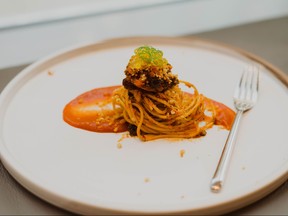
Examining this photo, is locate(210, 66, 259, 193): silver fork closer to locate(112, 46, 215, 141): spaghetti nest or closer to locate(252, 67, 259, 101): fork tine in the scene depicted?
locate(252, 67, 259, 101): fork tine

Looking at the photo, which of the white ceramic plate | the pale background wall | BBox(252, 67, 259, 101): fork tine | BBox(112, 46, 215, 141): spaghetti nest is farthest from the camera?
the pale background wall

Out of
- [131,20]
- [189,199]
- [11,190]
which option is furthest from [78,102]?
[131,20]

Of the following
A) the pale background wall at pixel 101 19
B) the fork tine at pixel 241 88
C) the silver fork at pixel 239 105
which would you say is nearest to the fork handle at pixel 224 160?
the silver fork at pixel 239 105

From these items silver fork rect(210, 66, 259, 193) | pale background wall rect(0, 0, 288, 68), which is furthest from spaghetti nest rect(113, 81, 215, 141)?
pale background wall rect(0, 0, 288, 68)

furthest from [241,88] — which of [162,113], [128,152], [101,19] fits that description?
[101,19]

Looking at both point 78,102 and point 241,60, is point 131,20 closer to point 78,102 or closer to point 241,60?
point 241,60

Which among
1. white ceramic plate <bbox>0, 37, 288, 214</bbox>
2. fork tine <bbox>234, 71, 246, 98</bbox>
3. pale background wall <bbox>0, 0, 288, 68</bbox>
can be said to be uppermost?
pale background wall <bbox>0, 0, 288, 68</bbox>

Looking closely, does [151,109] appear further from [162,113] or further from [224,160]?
[224,160]
